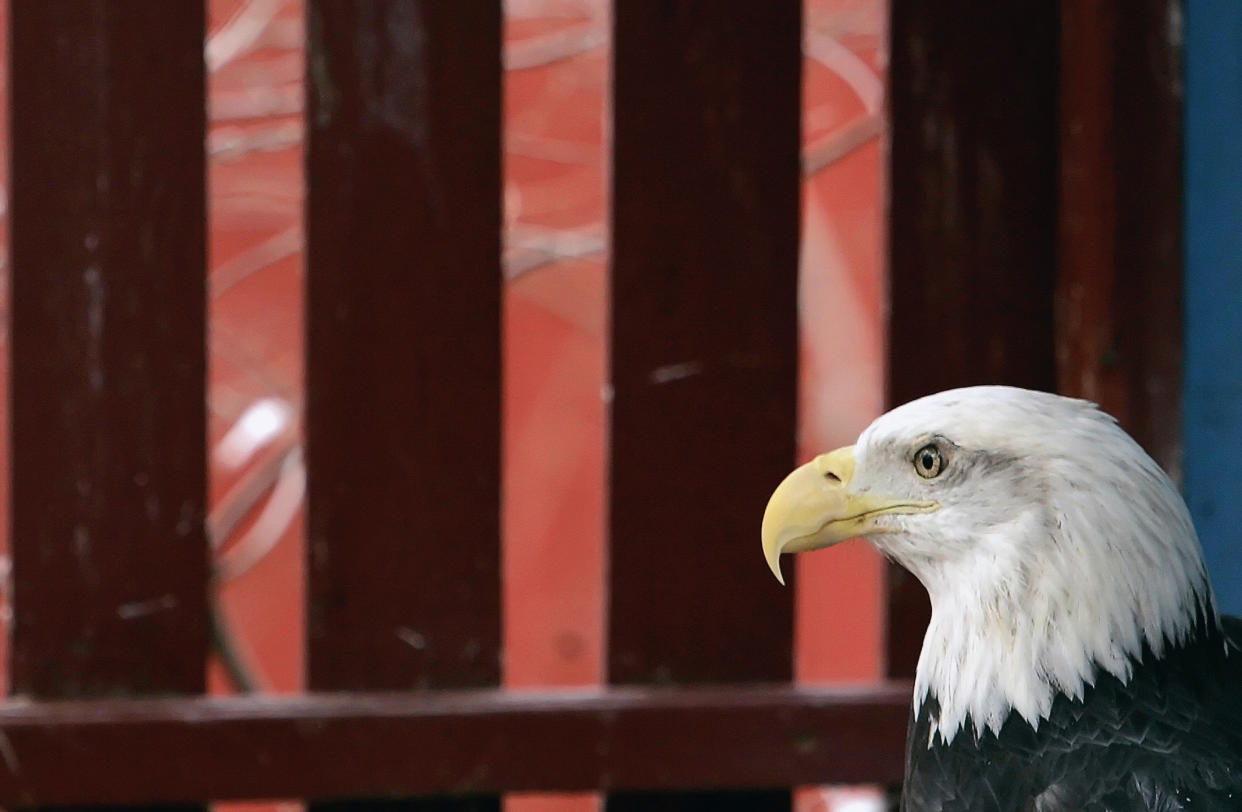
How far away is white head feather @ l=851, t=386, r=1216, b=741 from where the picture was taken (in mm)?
1319

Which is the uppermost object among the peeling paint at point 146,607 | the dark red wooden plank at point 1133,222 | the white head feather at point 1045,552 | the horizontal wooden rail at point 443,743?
the dark red wooden plank at point 1133,222

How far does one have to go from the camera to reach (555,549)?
2756 millimetres

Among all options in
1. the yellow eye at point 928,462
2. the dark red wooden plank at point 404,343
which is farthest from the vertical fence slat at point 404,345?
the yellow eye at point 928,462

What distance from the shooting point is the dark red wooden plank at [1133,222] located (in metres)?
1.89

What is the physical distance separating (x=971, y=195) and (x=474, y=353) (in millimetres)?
676

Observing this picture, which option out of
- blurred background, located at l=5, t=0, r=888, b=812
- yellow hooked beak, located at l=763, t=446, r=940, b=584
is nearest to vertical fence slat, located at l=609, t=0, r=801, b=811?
yellow hooked beak, located at l=763, t=446, r=940, b=584

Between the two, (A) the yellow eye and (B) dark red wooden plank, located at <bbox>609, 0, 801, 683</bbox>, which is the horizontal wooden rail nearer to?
(B) dark red wooden plank, located at <bbox>609, 0, 801, 683</bbox>

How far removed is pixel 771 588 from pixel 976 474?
2.04ft

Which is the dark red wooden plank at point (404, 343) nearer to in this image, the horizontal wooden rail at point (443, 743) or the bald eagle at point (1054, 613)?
the horizontal wooden rail at point (443, 743)

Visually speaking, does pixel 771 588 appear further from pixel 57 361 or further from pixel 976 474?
pixel 57 361

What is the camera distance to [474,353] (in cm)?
191

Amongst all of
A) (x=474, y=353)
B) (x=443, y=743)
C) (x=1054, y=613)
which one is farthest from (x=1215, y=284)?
(x=443, y=743)

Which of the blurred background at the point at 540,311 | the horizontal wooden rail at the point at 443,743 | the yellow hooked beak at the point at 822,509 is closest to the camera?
the yellow hooked beak at the point at 822,509

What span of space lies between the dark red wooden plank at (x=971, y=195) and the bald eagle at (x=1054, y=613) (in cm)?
58
